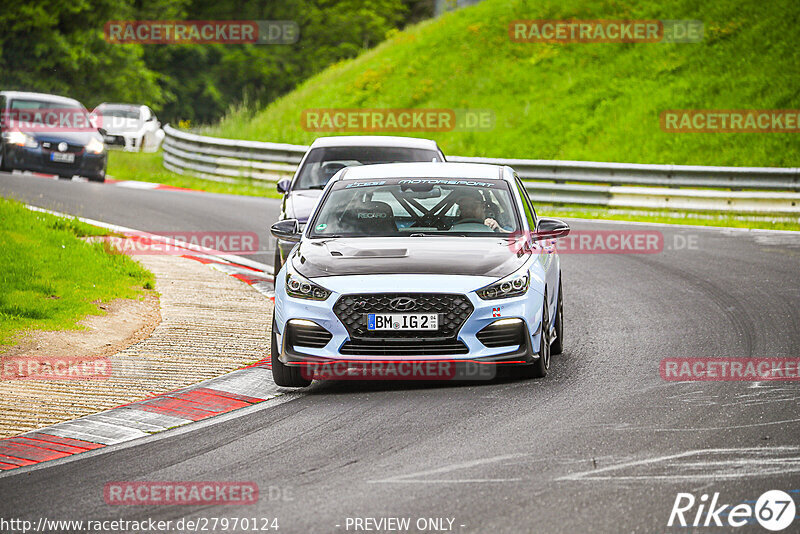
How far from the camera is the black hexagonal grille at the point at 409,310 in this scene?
8.48 meters

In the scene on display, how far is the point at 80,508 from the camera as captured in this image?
6062 mm

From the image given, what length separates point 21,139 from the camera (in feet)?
82.8

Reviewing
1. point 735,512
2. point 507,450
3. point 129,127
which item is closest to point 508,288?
point 507,450

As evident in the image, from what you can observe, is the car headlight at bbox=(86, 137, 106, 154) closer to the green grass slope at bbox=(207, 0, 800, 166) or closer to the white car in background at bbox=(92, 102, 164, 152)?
the green grass slope at bbox=(207, 0, 800, 166)

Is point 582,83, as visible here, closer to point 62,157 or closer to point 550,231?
point 62,157

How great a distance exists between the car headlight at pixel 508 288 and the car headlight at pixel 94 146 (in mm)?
19025

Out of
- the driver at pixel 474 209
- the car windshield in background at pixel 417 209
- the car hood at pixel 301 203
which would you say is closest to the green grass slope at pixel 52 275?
the car hood at pixel 301 203

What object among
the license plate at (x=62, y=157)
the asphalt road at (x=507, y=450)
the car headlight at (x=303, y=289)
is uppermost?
the license plate at (x=62, y=157)

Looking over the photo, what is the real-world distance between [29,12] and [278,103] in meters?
15.2

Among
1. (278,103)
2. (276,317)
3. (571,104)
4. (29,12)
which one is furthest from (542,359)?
(29,12)

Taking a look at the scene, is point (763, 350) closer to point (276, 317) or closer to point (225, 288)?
point (276, 317)

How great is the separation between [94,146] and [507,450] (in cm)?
2086

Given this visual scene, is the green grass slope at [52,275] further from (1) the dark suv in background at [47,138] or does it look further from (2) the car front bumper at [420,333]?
(1) the dark suv in background at [47,138]

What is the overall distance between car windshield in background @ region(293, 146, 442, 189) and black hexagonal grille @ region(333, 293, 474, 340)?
252 inches
